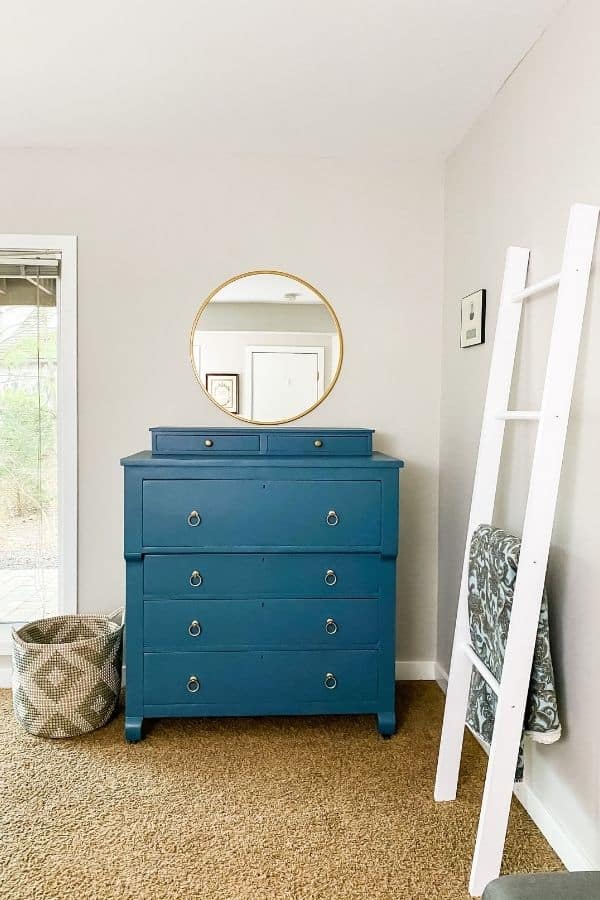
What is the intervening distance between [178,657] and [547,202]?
1.98 m

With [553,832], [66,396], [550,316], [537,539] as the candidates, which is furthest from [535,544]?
[66,396]

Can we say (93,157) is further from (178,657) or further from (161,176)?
(178,657)

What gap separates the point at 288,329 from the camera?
9.86 feet

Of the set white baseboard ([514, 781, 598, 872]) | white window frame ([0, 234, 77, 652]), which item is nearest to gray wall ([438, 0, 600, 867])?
white baseboard ([514, 781, 598, 872])

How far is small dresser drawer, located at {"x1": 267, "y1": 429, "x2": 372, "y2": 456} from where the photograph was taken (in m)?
2.73

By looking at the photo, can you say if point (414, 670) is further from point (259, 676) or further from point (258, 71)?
point (258, 71)

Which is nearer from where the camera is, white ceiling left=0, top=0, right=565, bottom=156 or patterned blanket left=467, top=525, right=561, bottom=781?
patterned blanket left=467, top=525, right=561, bottom=781

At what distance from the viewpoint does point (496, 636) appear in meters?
1.87

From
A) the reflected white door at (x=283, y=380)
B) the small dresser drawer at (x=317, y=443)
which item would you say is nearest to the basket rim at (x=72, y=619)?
the small dresser drawer at (x=317, y=443)

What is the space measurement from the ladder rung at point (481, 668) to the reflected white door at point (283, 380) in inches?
52.7

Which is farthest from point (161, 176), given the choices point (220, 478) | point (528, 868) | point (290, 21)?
point (528, 868)

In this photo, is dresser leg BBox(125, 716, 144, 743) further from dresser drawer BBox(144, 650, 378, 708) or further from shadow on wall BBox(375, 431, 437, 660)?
shadow on wall BBox(375, 431, 437, 660)

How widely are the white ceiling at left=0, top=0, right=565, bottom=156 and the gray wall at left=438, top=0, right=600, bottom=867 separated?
16 centimetres

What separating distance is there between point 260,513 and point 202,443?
46 centimetres
